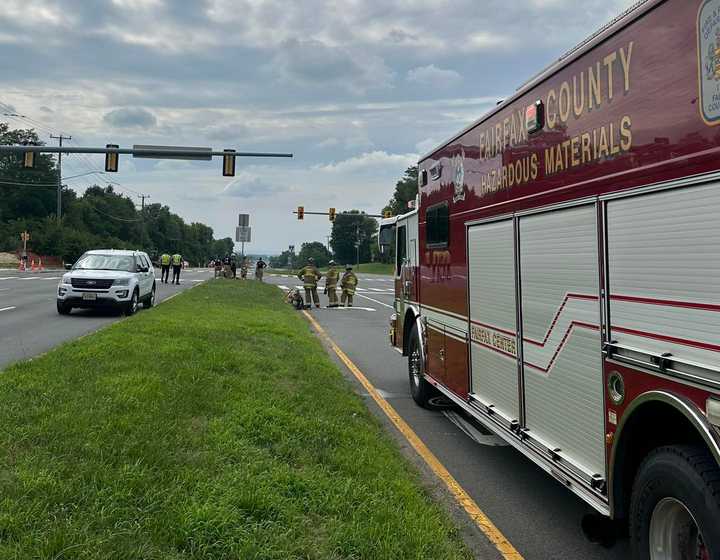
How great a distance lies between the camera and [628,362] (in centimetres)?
317

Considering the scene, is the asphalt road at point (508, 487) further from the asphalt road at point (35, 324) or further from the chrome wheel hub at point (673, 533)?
the asphalt road at point (35, 324)

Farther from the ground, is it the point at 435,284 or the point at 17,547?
the point at 435,284

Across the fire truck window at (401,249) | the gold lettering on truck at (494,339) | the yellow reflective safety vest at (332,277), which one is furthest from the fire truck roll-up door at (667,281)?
the yellow reflective safety vest at (332,277)

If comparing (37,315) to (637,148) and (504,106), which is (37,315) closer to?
(504,106)

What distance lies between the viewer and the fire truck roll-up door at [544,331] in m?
3.58

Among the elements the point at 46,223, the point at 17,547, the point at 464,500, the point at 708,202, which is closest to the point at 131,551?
the point at 17,547

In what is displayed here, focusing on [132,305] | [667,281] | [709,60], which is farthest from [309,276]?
[709,60]

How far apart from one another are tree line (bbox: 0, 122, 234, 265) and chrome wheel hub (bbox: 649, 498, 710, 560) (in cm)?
5817

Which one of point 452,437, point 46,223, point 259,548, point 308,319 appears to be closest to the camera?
point 259,548

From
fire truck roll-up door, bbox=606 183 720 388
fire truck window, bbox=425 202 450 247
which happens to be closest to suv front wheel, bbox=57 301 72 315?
fire truck window, bbox=425 202 450 247

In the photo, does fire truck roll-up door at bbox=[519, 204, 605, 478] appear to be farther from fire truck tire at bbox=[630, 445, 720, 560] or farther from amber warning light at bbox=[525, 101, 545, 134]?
amber warning light at bbox=[525, 101, 545, 134]

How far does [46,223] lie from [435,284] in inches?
3448

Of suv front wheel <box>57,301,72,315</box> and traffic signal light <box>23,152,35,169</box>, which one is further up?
traffic signal light <box>23,152,35,169</box>

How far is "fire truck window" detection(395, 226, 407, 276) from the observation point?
863 centimetres
